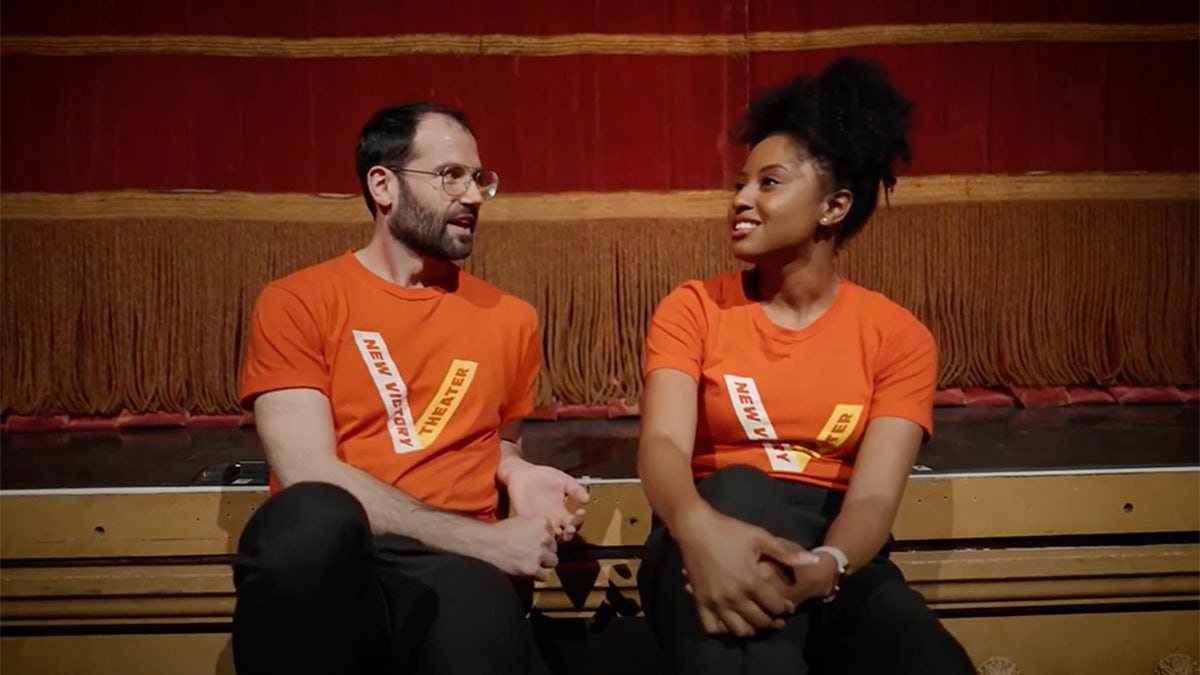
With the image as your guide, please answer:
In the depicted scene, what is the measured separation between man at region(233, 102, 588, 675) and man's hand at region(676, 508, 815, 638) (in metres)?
0.21

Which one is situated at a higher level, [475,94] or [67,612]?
[475,94]

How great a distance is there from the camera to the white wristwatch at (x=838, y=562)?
1.22 metres

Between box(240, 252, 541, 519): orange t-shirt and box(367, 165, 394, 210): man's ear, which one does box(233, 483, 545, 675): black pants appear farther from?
box(367, 165, 394, 210): man's ear

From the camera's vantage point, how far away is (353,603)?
1157 millimetres

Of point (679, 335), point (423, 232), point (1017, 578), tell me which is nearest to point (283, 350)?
point (423, 232)

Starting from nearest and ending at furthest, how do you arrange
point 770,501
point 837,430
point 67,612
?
1. point 770,501
2. point 837,430
3. point 67,612

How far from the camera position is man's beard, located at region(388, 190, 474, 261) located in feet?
4.87

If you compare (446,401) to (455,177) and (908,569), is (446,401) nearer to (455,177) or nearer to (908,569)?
(455,177)

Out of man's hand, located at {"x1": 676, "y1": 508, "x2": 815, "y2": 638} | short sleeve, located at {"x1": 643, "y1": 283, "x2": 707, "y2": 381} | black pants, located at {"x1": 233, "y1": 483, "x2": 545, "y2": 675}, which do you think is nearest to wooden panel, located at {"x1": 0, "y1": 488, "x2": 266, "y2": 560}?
black pants, located at {"x1": 233, "y1": 483, "x2": 545, "y2": 675}

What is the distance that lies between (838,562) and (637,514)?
0.49 meters

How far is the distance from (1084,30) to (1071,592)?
1.25 metres

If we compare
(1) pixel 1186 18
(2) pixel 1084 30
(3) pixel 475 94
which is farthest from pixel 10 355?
(1) pixel 1186 18

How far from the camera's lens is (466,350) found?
1.45m

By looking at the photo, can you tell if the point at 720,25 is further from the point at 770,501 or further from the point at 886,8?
the point at 770,501
